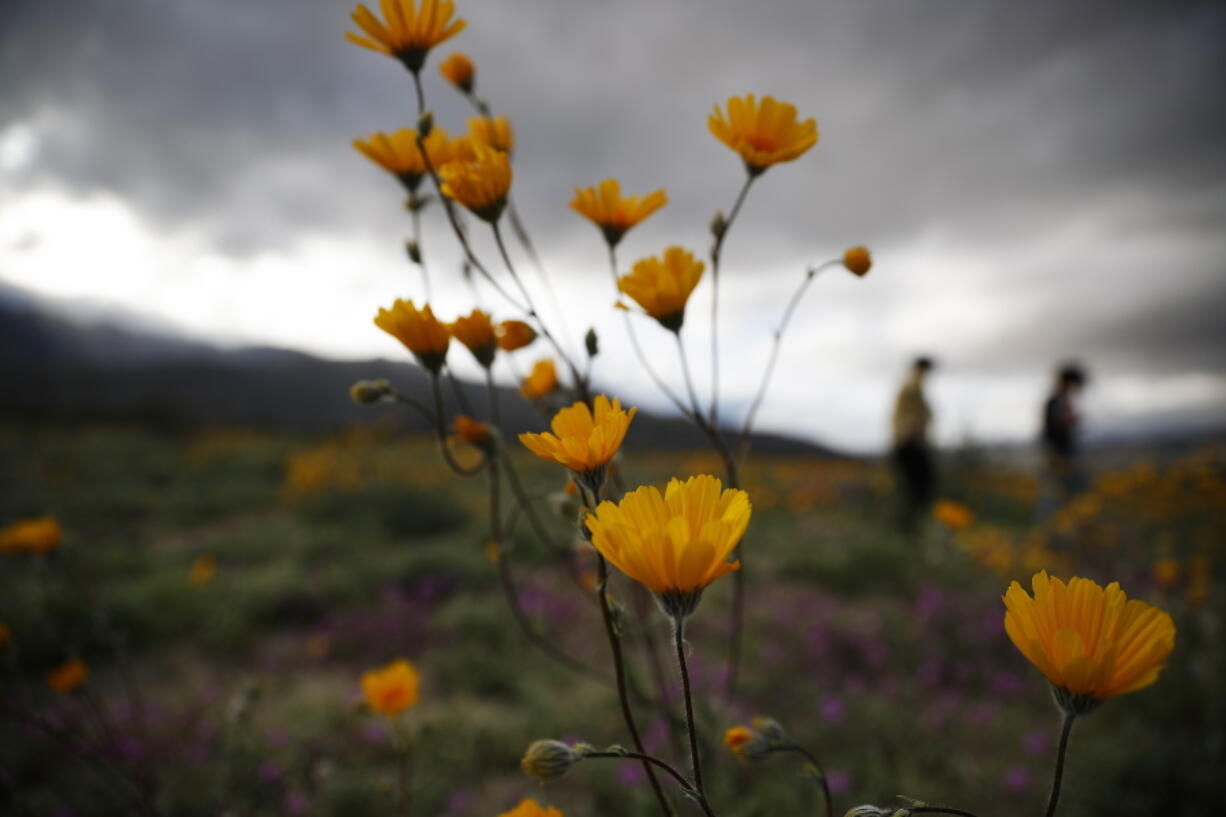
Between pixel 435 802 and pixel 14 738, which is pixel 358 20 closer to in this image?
pixel 435 802

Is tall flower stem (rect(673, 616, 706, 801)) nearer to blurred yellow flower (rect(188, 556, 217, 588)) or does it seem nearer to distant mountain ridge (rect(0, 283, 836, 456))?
blurred yellow flower (rect(188, 556, 217, 588))

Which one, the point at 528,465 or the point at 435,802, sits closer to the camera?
the point at 435,802

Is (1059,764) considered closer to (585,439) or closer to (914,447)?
(585,439)

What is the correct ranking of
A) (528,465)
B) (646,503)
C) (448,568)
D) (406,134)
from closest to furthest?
1. (646,503)
2. (406,134)
3. (448,568)
4. (528,465)

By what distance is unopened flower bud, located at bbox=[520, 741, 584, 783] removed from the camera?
2.23 feet

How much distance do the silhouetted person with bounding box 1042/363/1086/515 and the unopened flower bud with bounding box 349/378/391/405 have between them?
6253 millimetres

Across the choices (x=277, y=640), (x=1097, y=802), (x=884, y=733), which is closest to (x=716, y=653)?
(x=884, y=733)

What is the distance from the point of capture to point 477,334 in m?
1.05

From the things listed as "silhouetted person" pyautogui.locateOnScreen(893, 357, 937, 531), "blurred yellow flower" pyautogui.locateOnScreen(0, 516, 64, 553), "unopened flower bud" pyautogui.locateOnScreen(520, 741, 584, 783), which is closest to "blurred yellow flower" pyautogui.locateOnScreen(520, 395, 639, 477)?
"unopened flower bud" pyautogui.locateOnScreen(520, 741, 584, 783)

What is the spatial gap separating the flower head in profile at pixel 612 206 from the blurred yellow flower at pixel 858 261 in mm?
385

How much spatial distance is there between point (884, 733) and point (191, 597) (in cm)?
460

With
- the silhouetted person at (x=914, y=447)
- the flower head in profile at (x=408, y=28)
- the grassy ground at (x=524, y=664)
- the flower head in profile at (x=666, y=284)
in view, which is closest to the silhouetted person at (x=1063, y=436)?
the grassy ground at (x=524, y=664)

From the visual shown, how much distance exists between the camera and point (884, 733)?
2520 mm

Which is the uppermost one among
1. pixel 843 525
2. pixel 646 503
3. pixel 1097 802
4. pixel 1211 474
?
pixel 1211 474
